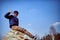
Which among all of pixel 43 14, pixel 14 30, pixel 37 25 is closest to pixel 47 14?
pixel 43 14

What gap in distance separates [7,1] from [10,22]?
11.3 inches

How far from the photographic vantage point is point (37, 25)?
1918 millimetres

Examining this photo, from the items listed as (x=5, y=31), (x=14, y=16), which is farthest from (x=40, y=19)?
(x=5, y=31)

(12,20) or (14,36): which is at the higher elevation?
(12,20)

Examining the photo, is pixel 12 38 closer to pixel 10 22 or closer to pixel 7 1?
pixel 10 22

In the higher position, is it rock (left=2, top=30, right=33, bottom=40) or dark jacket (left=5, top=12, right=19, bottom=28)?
dark jacket (left=5, top=12, right=19, bottom=28)

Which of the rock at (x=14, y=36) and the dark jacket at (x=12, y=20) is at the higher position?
the dark jacket at (x=12, y=20)

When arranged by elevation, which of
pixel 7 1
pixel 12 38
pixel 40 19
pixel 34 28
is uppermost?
pixel 7 1

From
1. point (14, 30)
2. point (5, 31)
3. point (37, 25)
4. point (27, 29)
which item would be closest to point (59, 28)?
point (37, 25)

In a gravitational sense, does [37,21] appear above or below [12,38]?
above

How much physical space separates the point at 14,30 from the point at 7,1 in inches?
15.8

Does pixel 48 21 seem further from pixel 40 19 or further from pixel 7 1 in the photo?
pixel 7 1

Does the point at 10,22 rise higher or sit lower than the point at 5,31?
higher

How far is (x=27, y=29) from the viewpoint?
190 cm
